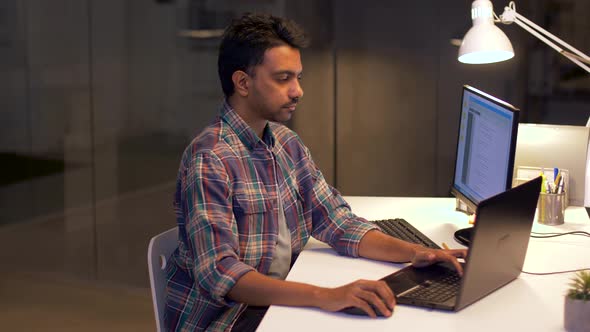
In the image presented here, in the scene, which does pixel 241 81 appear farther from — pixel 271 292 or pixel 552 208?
pixel 552 208

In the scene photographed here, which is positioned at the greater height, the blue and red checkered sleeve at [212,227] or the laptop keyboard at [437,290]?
the blue and red checkered sleeve at [212,227]

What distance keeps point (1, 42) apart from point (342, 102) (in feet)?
6.48

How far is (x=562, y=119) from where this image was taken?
434 cm

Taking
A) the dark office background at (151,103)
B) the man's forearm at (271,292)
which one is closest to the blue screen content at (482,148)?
the man's forearm at (271,292)

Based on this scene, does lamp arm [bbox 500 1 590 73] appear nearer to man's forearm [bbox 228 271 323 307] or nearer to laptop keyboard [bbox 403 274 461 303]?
laptop keyboard [bbox 403 274 461 303]

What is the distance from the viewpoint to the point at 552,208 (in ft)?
8.17

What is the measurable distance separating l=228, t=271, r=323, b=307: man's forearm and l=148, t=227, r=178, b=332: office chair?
11.0 inches

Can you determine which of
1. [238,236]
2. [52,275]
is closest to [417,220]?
[238,236]

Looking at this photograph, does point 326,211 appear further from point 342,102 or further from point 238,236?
point 342,102

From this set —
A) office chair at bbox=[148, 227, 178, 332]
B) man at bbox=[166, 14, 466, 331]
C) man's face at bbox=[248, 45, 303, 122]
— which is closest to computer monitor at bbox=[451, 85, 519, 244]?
man at bbox=[166, 14, 466, 331]

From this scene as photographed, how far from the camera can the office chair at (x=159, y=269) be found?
2.01 m

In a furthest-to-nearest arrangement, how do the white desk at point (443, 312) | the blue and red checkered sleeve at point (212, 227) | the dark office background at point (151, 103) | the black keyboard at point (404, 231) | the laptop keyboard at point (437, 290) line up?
the dark office background at point (151, 103) < the black keyboard at point (404, 231) < the blue and red checkered sleeve at point (212, 227) < the laptop keyboard at point (437, 290) < the white desk at point (443, 312)

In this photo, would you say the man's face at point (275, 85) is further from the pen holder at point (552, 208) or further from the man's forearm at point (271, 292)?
the pen holder at point (552, 208)

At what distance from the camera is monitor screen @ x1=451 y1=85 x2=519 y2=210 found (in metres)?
2.01
